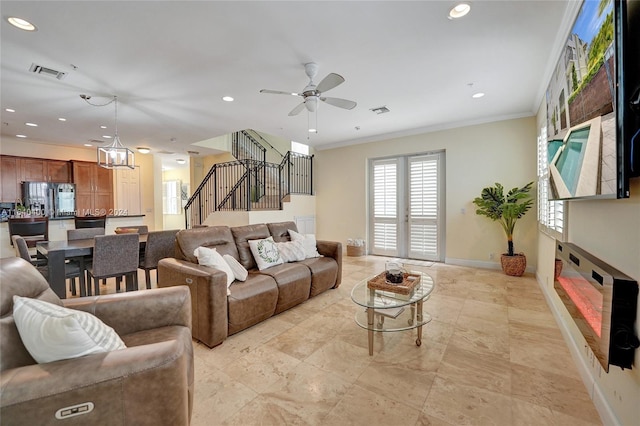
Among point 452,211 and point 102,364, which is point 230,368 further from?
point 452,211

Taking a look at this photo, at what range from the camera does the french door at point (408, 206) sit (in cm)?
586

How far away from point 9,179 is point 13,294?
7.52 metres

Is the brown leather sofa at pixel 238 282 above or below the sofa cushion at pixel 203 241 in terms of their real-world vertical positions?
below

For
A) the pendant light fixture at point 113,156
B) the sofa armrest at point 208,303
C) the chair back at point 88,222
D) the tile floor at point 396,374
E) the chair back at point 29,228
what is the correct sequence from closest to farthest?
the tile floor at point 396,374 < the sofa armrest at point 208,303 < the pendant light fixture at point 113,156 < the chair back at point 29,228 < the chair back at point 88,222

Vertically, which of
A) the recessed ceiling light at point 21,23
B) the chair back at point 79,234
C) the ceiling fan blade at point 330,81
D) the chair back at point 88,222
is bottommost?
the chair back at point 79,234

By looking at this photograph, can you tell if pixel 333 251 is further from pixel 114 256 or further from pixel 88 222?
pixel 88 222

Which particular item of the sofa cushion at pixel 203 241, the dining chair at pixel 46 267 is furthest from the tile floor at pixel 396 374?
the dining chair at pixel 46 267

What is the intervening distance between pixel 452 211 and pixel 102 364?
19.0 feet

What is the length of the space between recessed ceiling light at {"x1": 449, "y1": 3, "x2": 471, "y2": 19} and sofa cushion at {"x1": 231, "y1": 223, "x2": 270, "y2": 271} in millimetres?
3170

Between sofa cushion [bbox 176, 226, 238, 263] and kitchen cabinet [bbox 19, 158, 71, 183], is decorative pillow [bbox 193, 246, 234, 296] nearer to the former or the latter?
sofa cushion [bbox 176, 226, 238, 263]

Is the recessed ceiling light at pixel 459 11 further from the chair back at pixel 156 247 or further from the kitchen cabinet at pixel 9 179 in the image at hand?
the kitchen cabinet at pixel 9 179

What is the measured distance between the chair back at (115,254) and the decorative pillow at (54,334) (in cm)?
227

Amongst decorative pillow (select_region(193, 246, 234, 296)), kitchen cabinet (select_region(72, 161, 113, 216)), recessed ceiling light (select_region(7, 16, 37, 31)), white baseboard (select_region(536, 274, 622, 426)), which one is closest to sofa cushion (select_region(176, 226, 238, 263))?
decorative pillow (select_region(193, 246, 234, 296))

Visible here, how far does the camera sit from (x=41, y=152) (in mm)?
6746
